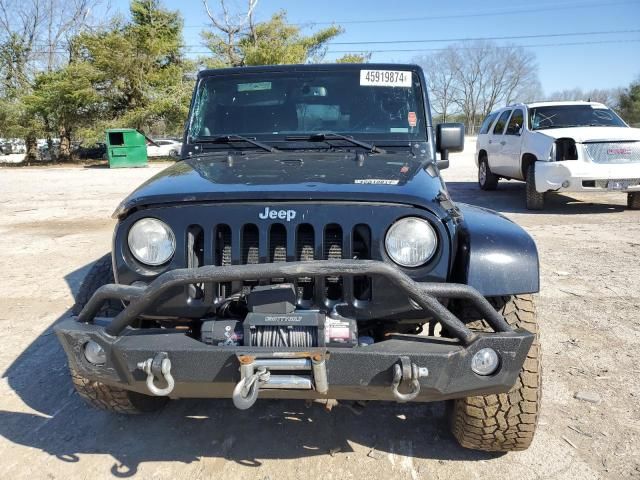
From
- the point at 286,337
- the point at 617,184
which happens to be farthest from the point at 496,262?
the point at 617,184

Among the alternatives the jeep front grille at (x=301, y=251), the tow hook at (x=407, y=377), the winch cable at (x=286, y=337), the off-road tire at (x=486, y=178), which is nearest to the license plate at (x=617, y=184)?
the off-road tire at (x=486, y=178)

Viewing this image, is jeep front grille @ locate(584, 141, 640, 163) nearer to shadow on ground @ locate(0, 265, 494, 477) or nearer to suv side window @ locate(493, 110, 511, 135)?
suv side window @ locate(493, 110, 511, 135)

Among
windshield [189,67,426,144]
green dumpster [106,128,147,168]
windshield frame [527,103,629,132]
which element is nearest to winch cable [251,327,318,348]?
windshield [189,67,426,144]

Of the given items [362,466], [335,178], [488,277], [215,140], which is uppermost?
[215,140]

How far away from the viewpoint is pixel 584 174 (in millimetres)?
7898

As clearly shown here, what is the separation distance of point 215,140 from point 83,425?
1789 mm

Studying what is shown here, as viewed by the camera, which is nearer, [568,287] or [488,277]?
[488,277]

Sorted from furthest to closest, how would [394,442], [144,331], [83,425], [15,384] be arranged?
[15,384], [83,425], [394,442], [144,331]

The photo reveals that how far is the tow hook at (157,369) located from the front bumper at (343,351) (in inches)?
0.6

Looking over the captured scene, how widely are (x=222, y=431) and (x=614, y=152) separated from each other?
7.67m

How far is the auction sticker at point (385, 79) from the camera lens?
11.0 feet

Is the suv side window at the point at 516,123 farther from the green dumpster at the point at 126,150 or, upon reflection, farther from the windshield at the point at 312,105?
the green dumpster at the point at 126,150

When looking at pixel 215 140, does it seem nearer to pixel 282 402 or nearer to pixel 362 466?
pixel 282 402

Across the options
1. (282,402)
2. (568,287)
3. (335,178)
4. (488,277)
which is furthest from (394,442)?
(568,287)
